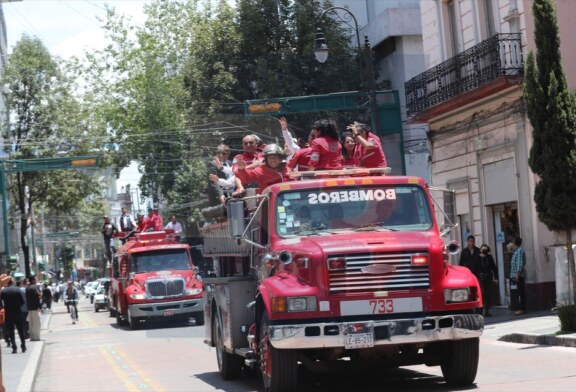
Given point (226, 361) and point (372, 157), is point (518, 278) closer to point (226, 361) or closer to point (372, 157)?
point (226, 361)

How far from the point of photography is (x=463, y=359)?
1222cm

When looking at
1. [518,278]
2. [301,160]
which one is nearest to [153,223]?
[518,278]

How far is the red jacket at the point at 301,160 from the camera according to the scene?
44.7 feet

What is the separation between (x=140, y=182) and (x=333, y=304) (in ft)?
164

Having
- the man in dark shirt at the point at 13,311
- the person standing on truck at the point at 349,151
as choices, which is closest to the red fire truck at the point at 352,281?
the person standing on truck at the point at 349,151

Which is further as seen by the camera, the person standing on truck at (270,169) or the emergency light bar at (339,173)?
the person standing on truck at (270,169)

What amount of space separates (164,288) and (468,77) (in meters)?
11.6

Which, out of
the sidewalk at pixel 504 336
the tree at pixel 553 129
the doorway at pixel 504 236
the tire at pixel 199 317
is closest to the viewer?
the sidewalk at pixel 504 336

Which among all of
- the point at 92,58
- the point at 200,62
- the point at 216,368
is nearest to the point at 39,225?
the point at 92,58

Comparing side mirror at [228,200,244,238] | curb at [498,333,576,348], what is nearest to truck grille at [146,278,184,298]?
curb at [498,333,576,348]

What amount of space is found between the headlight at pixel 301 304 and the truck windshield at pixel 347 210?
44.5 inches

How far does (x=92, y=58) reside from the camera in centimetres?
6500

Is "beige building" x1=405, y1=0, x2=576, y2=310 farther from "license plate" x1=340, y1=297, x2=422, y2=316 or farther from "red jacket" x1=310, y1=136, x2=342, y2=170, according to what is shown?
"license plate" x1=340, y1=297, x2=422, y2=316

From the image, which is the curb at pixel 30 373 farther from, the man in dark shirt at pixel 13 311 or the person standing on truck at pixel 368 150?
the person standing on truck at pixel 368 150
